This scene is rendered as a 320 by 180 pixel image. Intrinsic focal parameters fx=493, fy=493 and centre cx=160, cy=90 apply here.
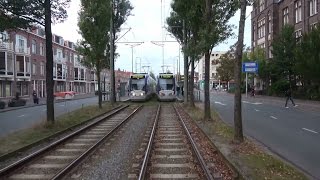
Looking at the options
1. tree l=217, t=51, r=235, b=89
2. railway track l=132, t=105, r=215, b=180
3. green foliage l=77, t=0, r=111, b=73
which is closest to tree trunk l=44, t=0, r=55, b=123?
railway track l=132, t=105, r=215, b=180

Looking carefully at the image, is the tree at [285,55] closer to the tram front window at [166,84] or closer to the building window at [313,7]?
the building window at [313,7]

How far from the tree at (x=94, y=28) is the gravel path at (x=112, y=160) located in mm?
17680

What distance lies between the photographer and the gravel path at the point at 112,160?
10836mm

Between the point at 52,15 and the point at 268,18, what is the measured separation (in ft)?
205

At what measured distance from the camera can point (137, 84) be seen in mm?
53062

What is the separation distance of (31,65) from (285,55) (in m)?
38.9

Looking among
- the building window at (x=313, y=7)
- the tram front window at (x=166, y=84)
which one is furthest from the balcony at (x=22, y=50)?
the building window at (x=313, y=7)

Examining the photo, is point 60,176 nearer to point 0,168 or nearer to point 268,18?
point 0,168

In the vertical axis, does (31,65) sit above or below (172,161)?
above

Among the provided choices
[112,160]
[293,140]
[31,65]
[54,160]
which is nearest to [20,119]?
[293,140]

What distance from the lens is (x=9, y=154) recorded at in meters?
13.0

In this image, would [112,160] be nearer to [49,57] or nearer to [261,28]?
[49,57]

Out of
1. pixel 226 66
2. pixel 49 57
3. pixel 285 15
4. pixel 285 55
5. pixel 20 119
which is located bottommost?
pixel 20 119

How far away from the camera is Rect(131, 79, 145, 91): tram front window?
52688 millimetres
